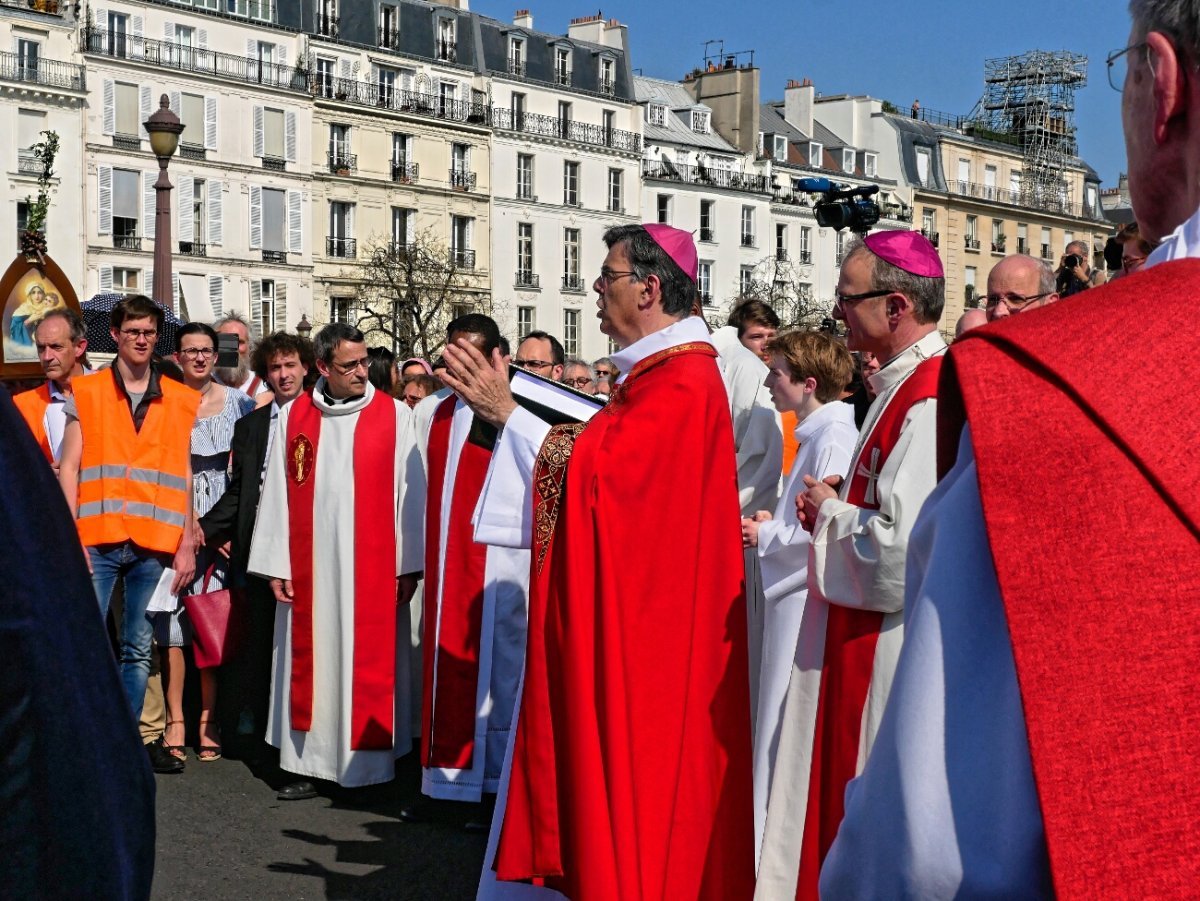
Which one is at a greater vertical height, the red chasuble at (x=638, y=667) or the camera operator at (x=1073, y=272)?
the camera operator at (x=1073, y=272)

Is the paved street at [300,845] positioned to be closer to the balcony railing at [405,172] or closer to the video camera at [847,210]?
the video camera at [847,210]

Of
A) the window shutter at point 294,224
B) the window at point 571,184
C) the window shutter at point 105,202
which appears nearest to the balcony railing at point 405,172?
the window shutter at point 294,224

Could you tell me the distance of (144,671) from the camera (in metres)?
8.43

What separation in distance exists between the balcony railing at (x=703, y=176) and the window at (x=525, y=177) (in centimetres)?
601

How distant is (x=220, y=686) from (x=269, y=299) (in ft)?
154

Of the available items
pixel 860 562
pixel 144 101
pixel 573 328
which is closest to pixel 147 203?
pixel 144 101

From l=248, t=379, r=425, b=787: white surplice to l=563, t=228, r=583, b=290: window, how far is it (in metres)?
55.5

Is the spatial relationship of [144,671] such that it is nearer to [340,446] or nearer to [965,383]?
[340,446]

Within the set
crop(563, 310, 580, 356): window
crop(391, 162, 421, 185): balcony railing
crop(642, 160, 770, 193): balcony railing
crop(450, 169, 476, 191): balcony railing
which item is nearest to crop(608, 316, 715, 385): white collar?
crop(391, 162, 421, 185): balcony railing

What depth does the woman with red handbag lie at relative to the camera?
346 inches

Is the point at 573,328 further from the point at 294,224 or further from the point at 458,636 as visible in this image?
the point at 458,636

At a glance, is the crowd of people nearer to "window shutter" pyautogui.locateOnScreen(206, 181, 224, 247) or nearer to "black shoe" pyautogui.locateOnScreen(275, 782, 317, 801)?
"black shoe" pyautogui.locateOnScreen(275, 782, 317, 801)

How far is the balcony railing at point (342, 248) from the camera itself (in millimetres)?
56312

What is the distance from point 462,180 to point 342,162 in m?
5.54
